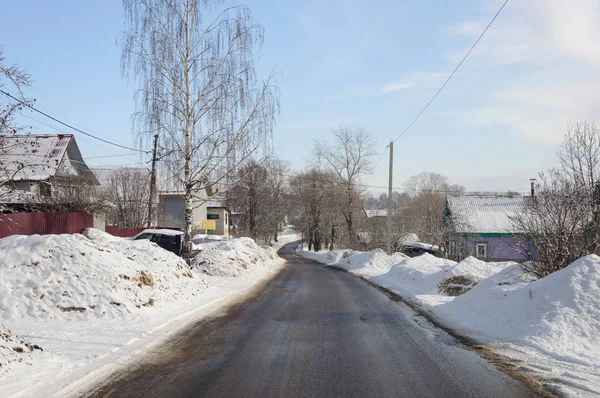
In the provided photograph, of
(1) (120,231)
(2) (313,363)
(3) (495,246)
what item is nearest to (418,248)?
(3) (495,246)

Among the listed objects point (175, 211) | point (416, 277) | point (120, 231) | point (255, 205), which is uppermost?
point (255, 205)

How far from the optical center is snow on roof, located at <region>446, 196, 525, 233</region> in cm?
4278

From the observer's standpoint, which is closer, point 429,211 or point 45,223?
point 45,223

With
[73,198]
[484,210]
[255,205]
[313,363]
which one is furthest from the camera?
[255,205]

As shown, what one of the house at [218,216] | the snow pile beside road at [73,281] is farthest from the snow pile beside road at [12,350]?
the house at [218,216]

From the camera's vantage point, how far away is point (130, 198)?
41406 millimetres

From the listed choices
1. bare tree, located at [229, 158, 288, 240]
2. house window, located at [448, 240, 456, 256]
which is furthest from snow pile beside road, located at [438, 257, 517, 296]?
bare tree, located at [229, 158, 288, 240]

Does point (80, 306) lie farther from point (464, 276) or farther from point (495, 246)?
point (495, 246)

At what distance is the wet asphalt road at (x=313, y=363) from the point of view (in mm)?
5645

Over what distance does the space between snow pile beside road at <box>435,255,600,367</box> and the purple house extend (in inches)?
901

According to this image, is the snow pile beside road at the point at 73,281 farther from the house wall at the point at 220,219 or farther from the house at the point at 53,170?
the house wall at the point at 220,219

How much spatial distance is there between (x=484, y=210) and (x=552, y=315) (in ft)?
128

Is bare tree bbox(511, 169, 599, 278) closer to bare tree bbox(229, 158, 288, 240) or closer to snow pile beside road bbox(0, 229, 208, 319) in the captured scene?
snow pile beside road bbox(0, 229, 208, 319)

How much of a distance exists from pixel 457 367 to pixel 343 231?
64167mm
